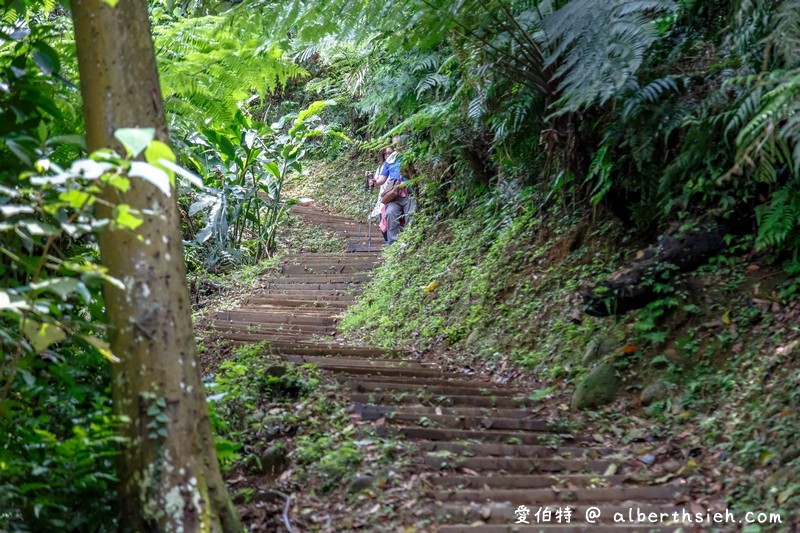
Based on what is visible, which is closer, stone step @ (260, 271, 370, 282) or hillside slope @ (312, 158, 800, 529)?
hillside slope @ (312, 158, 800, 529)

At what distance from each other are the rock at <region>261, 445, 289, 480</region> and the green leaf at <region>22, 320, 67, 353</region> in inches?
81.2

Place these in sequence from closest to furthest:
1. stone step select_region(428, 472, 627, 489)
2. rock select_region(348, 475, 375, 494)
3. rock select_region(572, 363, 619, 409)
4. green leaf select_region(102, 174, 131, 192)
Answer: green leaf select_region(102, 174, 131, 192) < rock select_region(348, 475, 375, 494) < stone step select_region(428, 472, 627, 489) < rock select_region(572, 363, 619, 409)

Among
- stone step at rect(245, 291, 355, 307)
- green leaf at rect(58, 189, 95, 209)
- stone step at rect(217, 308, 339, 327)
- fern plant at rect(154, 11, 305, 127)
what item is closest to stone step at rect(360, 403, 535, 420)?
fern plant at rect(154, 11, 305, 127)

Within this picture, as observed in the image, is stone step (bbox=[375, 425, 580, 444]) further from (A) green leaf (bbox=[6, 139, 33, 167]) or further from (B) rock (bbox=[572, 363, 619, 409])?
(A) green leaf (bbox=[6, 139, 33, 167])

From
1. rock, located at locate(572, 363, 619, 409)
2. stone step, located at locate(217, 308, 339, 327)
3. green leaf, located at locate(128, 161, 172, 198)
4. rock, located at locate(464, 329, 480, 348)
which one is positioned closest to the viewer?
green leaf, located at locate(128, 161, 172, 198)

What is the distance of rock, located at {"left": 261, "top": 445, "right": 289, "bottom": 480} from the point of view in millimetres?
4375

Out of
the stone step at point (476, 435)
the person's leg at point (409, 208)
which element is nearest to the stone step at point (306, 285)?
the person's leg at point (409, 208)

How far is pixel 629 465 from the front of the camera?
4.67 meters

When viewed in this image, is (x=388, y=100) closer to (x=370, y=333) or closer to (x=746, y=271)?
(x=370, y=333)

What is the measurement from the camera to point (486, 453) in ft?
15.2

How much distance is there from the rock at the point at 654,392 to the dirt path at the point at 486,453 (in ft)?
1.95

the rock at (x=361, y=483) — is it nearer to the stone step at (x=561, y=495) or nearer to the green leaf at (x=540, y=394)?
the stone step at (x=561, y=495)

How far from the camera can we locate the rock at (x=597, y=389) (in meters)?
5.65

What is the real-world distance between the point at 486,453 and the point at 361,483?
0.94 m
